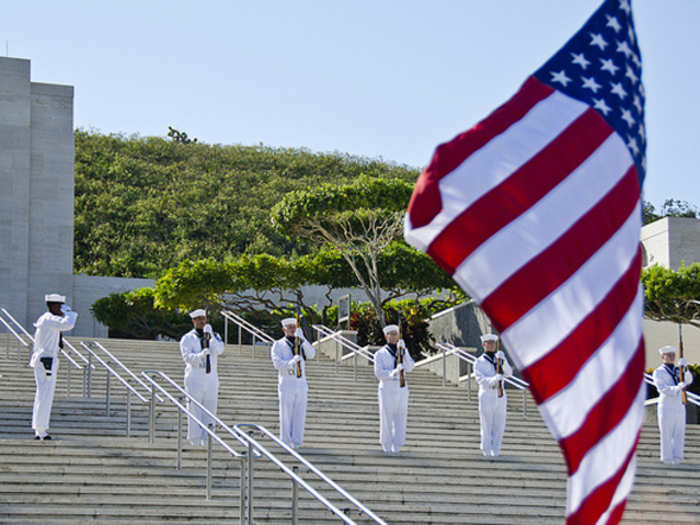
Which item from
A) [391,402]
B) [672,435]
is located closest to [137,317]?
[391,402]

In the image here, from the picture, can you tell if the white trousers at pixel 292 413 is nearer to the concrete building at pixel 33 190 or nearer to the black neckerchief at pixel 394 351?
the black neckerchief at pixel 394 351

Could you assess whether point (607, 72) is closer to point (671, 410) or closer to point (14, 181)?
point (671, 410)

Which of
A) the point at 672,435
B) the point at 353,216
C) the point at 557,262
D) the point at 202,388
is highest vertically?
the point at 353,216

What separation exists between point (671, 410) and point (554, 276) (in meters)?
10.8

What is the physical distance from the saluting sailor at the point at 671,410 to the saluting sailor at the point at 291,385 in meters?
4.66

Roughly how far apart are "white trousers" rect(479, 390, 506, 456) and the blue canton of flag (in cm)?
946

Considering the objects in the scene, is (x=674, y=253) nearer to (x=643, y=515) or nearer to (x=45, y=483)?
(x=643, y=515)

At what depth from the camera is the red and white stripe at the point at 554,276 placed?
331 centimetres

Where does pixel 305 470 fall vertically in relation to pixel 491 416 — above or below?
below

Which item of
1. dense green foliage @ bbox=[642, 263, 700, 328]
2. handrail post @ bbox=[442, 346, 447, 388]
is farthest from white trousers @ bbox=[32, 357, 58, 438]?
dense green foliage @ bbox=[642, 263, 700, 328]

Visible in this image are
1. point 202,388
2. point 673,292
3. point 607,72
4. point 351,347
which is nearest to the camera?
point 607,72

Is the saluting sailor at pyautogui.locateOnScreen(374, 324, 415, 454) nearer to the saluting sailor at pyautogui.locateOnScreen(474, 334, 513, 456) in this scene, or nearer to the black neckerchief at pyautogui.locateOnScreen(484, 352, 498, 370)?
the saluting sailor at pyautogui.locateOnScreen(474, 334, 513, 456)

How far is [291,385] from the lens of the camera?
12719 mm

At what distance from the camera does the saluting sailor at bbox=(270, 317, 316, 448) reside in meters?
12.6
